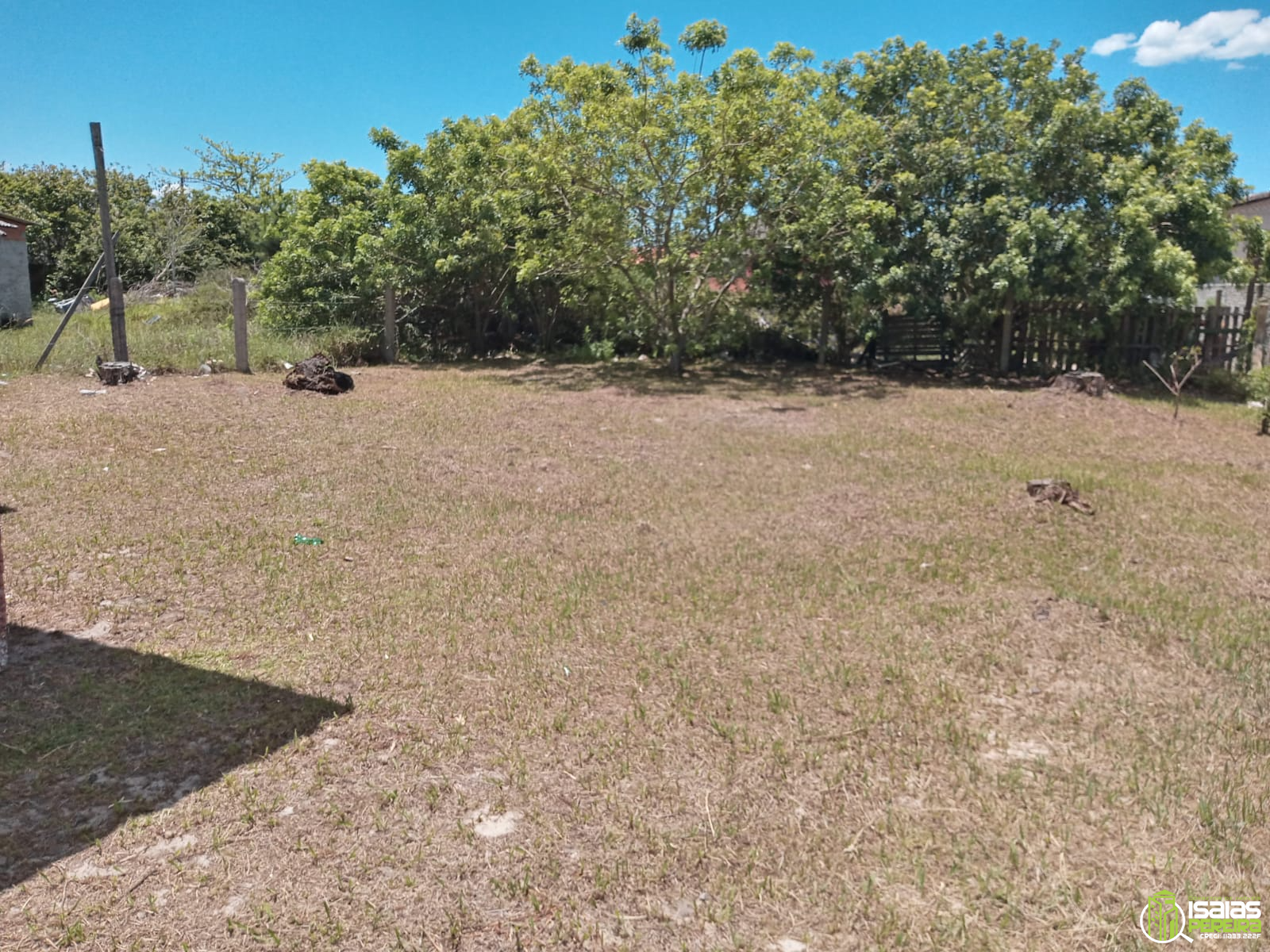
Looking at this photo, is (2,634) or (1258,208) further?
Result: (1258,208)

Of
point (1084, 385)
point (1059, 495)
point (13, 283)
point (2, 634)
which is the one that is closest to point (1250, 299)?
point (1084, 385)

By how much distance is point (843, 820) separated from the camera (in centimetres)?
282

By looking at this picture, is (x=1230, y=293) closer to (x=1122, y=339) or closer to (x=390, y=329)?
(x=1122, y=339)

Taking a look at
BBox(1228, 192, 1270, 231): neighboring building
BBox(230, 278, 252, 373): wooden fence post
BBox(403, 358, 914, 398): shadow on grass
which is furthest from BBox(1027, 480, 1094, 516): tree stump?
BBox(1228, 192, 1270, 231): neighboring building

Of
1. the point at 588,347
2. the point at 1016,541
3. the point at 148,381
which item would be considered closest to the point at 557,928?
the point at 1016,541

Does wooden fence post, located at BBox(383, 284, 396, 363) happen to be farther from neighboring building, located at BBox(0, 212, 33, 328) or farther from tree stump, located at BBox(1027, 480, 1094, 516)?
tree stump, located at BBox(1027, 480, 1094, 516)

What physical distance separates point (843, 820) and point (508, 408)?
28.7ft

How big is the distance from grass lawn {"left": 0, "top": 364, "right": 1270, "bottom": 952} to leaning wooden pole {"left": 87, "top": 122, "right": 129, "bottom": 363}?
163 inches

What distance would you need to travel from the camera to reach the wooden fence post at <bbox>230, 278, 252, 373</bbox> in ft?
40.0

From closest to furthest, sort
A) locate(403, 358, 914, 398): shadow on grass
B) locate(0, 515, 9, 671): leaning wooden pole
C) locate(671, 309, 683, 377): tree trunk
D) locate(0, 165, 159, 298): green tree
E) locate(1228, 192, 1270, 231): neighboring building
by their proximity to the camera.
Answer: locate(0, 515, 9, 671): leaning wooden pole → locate(403, 358, 914, 398): shadow on grass → locate(671, 309, 683, 377): tree trunk → locate(1228, 192, 1270, 231): neighboring building → locate(0, 165, 159, 298): green tree

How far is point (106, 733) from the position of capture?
326cm

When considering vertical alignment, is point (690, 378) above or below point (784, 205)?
below

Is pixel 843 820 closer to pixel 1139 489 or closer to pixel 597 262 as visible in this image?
pixel 1139 489

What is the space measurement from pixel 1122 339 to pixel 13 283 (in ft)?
74.0
